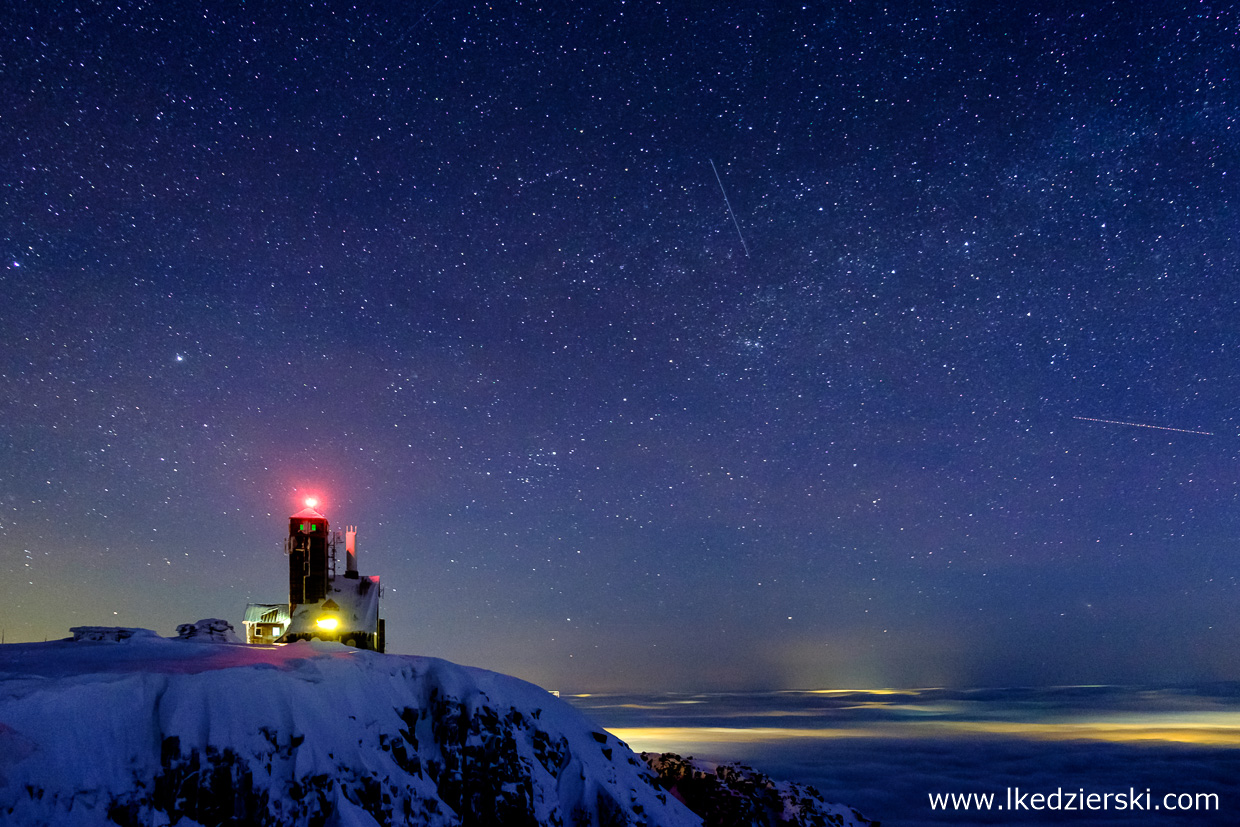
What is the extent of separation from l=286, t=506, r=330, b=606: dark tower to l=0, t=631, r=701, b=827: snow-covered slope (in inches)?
623

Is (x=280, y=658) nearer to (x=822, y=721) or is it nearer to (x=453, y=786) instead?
(x=453, y=786)

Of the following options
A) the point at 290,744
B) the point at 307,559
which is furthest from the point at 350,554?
the point at 290,744

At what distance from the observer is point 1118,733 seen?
440 ft

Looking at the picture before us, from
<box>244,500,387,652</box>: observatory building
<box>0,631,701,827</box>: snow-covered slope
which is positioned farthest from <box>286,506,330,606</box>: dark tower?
<box>0,631,701,827</box>: snow-covered slope

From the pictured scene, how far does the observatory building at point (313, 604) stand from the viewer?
1828 inches

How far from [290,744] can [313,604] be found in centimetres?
2572

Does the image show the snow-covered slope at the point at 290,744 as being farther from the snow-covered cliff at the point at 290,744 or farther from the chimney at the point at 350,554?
the chimney at the point at 350,554

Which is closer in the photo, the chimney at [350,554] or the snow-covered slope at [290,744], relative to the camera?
the snow-covered slope at [290,744]

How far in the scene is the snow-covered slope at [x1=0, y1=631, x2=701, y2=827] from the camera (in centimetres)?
1970

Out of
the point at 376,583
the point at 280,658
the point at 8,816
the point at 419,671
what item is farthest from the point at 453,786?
the point at 376,583

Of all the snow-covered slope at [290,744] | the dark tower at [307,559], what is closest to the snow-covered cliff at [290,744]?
the snow-covered slope at [290,744]

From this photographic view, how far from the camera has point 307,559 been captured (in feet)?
153

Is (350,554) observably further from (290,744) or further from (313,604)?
(290,744)

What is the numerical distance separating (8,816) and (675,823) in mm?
22030
